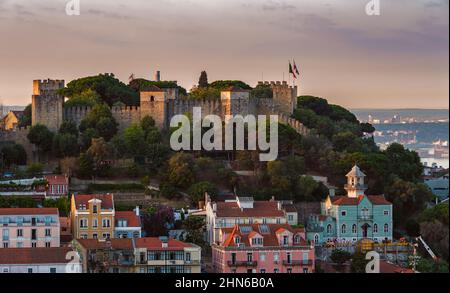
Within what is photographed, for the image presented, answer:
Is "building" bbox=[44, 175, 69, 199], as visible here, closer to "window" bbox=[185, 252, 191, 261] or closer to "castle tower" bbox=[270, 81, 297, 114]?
"window" bbox=[185, 252, 191, 261]

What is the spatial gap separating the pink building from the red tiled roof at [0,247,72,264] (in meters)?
3.53

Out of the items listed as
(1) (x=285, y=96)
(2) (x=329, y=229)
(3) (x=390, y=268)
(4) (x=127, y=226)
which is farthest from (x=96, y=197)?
(1) (x=285, y=96)

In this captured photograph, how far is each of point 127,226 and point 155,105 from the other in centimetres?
886

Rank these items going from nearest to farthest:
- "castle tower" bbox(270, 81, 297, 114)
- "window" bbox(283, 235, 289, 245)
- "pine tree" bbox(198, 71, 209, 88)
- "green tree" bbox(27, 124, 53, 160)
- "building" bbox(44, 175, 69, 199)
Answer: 1. "window" bbox(283, 235, 289, 245)
2. "building" bbox(44, 175, 69, 199)
3. "green tree" bbox(27, 124, 53, 160)
4. "castle tower" bbox(270, 81, 297, 114)
5. "pine tree" bbox(198, 71, 209, 88)

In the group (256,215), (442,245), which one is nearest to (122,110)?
(256,215)

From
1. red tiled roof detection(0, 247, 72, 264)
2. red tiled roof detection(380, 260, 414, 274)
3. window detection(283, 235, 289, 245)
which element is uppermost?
window detection(283, 235, 289, 245)

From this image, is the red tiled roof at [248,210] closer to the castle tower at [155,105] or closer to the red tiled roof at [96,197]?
the red tiled roof at [96,197]

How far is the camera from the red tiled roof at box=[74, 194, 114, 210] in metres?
35.7

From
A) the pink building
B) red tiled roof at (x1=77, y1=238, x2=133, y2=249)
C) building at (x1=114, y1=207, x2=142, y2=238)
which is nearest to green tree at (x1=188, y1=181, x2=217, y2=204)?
building at (x1=114, y1=207, x2=142, y2=238)

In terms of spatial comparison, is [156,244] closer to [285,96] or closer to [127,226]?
[127,226]

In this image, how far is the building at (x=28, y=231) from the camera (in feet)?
112

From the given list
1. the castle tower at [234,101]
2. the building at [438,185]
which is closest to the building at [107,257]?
the castle tower at [234,101]
